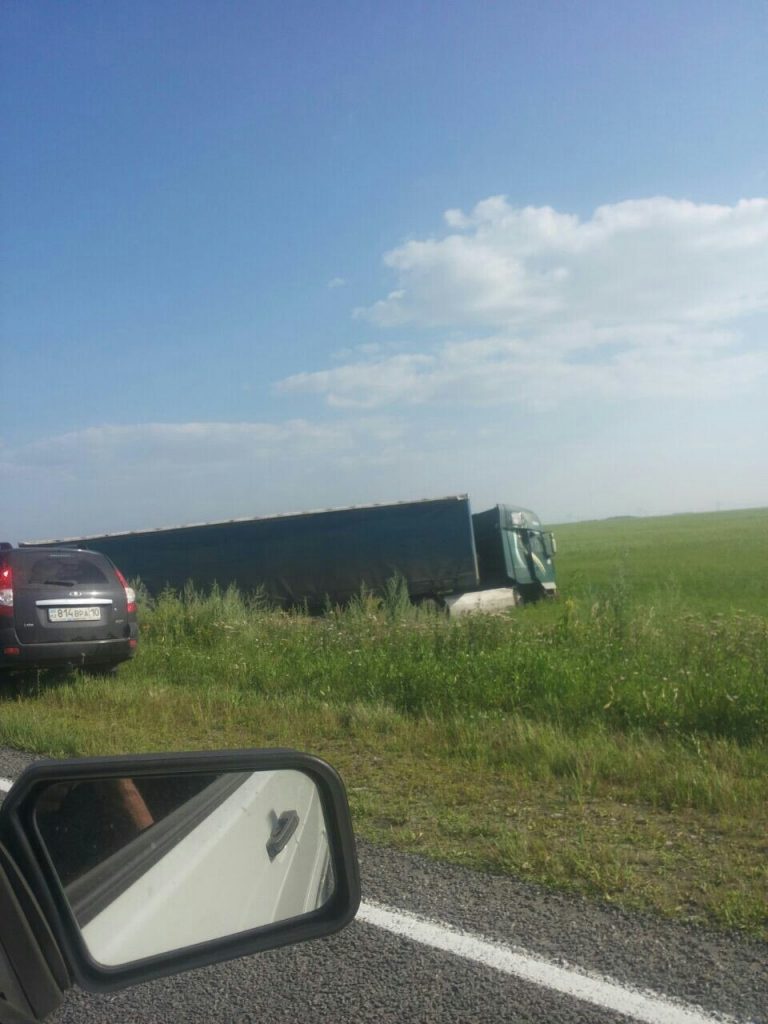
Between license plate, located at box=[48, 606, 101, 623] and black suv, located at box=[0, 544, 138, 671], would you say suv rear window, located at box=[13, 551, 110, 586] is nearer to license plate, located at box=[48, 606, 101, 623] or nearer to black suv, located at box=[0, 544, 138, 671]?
black suv, located at box=[0, 544, 138, 671]

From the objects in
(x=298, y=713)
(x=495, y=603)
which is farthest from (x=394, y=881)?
(x=495, y=603)

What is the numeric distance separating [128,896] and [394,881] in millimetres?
2802

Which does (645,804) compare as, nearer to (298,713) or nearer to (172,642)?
(298,713)

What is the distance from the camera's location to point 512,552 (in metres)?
19.7

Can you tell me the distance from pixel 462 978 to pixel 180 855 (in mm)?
1843

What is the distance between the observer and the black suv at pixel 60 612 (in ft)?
31.8

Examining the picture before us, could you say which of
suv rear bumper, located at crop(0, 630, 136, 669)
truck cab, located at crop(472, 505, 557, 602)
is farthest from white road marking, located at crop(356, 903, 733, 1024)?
truck cab, located at crop(472, 505, 557, 602)

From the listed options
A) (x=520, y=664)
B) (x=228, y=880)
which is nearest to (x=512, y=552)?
(x=520, y=664)

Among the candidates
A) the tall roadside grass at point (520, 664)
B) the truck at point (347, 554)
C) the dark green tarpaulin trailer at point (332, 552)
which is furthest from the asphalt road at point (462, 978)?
the dark green tarpaulin trailer at point (332, 552)

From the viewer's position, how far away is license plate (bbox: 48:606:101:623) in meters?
9.88

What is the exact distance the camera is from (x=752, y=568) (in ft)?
107

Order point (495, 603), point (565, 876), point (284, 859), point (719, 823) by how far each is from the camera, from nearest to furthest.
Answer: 1. point (284, 859)
2. point (565, 876)
3. point (719, 823)
4. point (495, 603)

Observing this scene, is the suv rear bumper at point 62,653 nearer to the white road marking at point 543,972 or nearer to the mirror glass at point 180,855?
the white road marking at point 543,972

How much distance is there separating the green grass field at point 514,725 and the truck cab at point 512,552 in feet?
22.8
